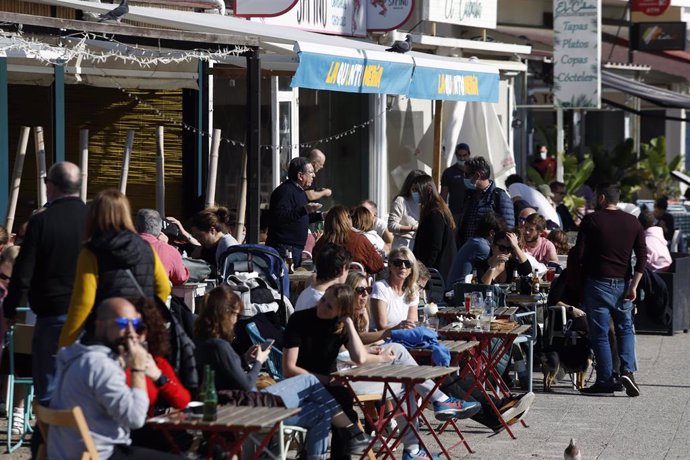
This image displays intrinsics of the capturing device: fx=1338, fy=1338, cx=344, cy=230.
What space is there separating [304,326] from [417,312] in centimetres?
192

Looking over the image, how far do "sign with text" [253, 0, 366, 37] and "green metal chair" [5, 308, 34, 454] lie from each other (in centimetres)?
790

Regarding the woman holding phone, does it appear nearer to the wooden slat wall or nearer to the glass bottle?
the glass bottle

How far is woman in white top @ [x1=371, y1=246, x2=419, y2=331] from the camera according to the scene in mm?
9031

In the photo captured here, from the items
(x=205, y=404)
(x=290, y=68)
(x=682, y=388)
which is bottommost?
(x=682, y=388)

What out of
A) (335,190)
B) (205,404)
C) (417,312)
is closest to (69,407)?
(205,404)

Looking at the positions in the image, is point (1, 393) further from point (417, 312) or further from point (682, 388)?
point (682, 388)

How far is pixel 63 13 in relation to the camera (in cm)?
1379

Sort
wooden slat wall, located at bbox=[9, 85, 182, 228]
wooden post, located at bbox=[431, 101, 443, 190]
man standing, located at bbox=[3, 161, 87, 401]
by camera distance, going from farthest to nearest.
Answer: wooden post, located at bbox=[431, 101, 443, 190] → wooden slat wall, located at bbox=[9, 85, 182, 228] → man standing, located at bbox=[3, 161, 87, 401]

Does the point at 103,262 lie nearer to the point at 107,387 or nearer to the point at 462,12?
the point at 107,387

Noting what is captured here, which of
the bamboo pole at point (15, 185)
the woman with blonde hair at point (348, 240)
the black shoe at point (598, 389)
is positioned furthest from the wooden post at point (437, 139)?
the bamboo pole at point (15, 185)

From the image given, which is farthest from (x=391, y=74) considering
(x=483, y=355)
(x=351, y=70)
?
(x=483, y=355)

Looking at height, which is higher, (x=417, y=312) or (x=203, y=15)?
(x=203, y=15)

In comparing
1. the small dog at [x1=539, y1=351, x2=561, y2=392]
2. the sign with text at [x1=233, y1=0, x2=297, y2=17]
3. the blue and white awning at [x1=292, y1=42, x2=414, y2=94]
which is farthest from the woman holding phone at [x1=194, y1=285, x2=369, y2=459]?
the sign with text at [x1=233, y1=0, x2=297, y2=17]

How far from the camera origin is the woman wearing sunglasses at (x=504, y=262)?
1114 cm
